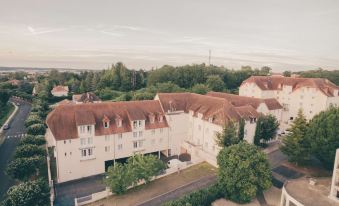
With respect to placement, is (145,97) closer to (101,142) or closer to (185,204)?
(101,142)

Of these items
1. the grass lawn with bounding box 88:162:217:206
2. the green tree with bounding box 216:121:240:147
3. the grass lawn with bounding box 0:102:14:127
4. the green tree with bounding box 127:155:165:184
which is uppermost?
the green tree with bounding box 216:121:240:147

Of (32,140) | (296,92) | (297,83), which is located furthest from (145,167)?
(297,83)

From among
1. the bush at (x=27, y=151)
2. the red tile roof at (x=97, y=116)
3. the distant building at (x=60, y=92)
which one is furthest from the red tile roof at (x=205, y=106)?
the distant building at (x=60, y=92)

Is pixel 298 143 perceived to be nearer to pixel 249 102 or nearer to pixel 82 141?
pixel 249 102

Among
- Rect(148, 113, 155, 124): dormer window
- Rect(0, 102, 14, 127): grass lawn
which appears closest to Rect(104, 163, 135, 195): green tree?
Rect(148, 113, 155, 124): dormer window

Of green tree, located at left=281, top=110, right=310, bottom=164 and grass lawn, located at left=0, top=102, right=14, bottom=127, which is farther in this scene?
grass lawn, located at left=0, top=102, right=14, bottom=127

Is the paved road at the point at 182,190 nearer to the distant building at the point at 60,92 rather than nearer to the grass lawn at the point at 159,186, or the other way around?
the grass lawn at the point at 159,186

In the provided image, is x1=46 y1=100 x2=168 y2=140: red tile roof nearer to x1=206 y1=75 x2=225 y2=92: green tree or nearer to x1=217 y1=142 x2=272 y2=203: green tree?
x1=217 y1=142 x2=272 y2=203: green tree

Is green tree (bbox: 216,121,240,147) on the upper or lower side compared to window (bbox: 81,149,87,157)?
upper

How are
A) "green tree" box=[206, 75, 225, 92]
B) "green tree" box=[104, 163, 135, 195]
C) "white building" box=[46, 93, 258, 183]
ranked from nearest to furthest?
"green tree" box=[104, 163, 135, 195], "white building" box=[46, 93, 258, 183], "green tree" box=[206, 75, 225, 92]
